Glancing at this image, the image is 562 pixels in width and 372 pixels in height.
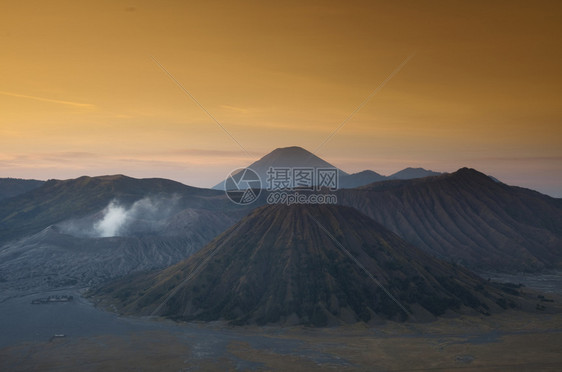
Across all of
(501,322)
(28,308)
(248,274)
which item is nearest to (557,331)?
(501,322)

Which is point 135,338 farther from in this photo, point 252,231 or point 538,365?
point 538,365

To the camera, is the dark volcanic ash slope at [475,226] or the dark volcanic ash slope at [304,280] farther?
the dark volcanic ash slope at [475,226]

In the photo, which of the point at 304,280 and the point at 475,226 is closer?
the point at 304,280

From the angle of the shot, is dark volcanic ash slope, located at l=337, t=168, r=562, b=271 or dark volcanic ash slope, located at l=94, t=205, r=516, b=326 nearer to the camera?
dark volcanic ash slope, located at l=94, t=205, r=516, b=326

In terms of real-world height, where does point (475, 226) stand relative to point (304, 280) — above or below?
above
